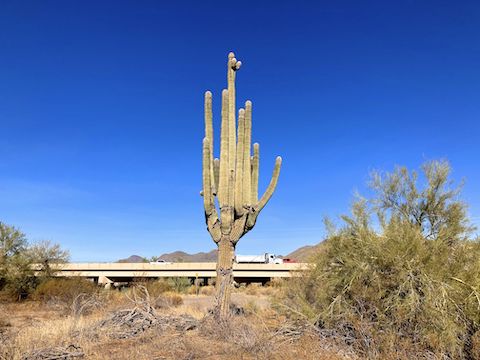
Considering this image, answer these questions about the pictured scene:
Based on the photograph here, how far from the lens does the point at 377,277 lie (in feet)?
27.8

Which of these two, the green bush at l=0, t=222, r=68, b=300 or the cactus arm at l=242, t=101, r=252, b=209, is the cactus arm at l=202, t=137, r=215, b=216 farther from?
the green bush at l=0, t=222, r=68, b=300

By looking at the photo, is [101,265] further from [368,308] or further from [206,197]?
[368,308]

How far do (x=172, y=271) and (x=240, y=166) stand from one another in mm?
25197

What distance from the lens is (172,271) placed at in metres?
35.5

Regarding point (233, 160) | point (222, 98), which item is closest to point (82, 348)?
point (233, 160)

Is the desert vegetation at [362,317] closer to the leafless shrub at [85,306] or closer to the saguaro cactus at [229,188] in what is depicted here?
the leafless shrub at [85,306]

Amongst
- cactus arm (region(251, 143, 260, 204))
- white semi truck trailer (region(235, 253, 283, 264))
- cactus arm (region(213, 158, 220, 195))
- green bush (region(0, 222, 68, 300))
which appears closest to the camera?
cactus arm (region(251, 143, 260, 204))

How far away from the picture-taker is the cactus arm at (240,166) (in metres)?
12.2

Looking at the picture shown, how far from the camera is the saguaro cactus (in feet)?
39.9

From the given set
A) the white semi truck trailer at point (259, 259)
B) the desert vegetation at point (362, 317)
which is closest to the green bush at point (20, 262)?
the desert vegetation at point (362, 317)

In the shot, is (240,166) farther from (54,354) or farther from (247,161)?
(54,354)

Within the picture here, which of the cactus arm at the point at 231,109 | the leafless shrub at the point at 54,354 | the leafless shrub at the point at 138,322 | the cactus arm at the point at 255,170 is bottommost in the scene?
the leafless shrub at the point at 54,354

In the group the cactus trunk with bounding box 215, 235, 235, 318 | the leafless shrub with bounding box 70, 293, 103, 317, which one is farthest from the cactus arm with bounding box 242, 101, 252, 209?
the leafless shrub with bounding box 70, 293, 103, 317

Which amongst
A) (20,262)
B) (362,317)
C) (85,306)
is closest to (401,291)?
(362,317)
